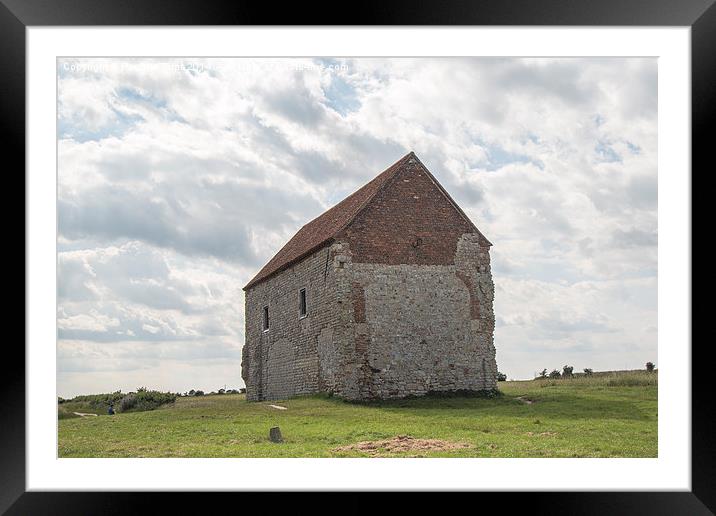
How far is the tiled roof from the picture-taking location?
24.0m

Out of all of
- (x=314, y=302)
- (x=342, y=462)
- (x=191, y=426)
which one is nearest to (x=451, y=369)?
(x=314, y=302)

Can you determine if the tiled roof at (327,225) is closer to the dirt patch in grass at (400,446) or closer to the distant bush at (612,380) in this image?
the dirt patch in grass at (400,446)

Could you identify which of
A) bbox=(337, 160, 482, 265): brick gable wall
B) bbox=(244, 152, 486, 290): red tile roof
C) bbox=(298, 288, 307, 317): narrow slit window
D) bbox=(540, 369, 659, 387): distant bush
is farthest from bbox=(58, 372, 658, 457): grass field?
bbox=(244, 152, 486, 290): red tile roof

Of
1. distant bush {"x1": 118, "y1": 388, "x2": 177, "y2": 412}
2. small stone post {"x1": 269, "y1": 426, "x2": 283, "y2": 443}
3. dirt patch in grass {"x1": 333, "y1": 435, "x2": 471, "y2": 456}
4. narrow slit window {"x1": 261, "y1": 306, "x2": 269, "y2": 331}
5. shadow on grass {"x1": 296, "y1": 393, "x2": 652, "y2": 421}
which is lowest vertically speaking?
distant bush {"x1": 118, "y1": 388, "x2": 177, "y2": 412}

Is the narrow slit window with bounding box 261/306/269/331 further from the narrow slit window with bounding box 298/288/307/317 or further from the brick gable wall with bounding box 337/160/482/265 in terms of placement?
the brick gable wall with bounding box 337/160/482/265

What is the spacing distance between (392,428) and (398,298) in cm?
689

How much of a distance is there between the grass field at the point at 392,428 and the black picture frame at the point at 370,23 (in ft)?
14.8

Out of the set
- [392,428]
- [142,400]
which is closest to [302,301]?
[142,400]

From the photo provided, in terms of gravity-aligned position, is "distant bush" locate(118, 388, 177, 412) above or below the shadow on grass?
below

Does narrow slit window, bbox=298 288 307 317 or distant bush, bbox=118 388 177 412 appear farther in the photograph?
narrow slit window, bbox=298 288 307 317

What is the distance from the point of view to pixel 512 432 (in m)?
16.4

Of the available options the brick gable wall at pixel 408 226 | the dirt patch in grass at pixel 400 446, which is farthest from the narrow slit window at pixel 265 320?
the dirt patch in grass at pixel 400 446

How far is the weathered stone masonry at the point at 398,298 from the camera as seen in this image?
2259cm
